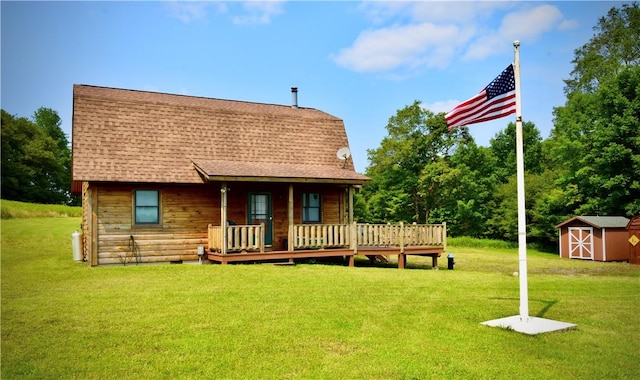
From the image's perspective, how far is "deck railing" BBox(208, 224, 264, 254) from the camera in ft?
56.9

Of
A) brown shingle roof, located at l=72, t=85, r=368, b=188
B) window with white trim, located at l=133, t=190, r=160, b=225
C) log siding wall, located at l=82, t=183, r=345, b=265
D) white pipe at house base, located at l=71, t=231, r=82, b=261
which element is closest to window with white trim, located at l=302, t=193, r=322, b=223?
log siding wall, located at l=82, t=183, r=345, b=265

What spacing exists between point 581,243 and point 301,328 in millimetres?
27158

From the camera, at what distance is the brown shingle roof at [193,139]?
58.3 ft

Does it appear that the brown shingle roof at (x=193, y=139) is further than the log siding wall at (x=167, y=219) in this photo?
Yes

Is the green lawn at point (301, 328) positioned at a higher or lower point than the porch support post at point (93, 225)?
lower

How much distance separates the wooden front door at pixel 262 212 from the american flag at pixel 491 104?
1094 centimetres

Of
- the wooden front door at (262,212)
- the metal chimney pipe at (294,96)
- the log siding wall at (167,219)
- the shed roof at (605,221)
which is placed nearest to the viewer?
the log siding wall at (167,219)

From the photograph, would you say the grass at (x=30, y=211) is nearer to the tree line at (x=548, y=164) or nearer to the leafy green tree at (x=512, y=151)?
the tree line at (x=548, y=164)

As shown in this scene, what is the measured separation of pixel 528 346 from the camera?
25.1 feet

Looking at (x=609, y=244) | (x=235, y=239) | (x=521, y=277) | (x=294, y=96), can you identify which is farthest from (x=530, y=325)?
(x=609, y=244)

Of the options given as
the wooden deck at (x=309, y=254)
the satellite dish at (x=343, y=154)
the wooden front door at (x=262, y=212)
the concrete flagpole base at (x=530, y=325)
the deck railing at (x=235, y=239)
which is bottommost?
the concrete flagpole base at (x=530, y=325)

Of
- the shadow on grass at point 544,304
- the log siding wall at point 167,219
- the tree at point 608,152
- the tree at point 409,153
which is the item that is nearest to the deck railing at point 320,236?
the log siding wall at point 167,219

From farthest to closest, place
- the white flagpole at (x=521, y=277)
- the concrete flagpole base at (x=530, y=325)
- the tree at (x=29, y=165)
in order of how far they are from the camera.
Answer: the tree at (x=29, y=165)
the white flagpole at (x=521, y=277)
the concrete flagpole base at (x=530, y=325)

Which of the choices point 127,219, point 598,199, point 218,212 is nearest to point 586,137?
point 598,199
